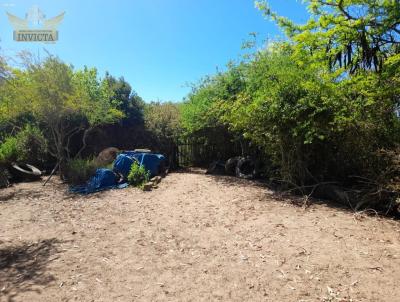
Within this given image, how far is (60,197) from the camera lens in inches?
295

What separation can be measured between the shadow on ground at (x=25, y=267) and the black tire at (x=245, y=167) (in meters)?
6.56

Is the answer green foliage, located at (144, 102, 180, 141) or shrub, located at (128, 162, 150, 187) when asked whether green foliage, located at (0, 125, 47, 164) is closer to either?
green foliage, located at (144, 102, 180, 141)

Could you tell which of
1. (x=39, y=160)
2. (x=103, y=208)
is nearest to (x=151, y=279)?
(x=103, y=208)

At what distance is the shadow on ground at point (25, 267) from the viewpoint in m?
3.19

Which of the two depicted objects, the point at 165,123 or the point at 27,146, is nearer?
the point at 27,146

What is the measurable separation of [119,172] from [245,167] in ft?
14.0

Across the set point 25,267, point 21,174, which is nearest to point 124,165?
point 21,174

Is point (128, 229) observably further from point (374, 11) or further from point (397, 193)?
point (374, 11)

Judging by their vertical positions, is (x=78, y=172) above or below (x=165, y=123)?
below

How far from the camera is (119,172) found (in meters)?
9.00

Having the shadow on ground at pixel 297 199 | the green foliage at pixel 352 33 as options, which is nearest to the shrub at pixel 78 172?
the shadow on ground at pixel 297 199

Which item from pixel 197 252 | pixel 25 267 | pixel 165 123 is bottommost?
pixel 25 267

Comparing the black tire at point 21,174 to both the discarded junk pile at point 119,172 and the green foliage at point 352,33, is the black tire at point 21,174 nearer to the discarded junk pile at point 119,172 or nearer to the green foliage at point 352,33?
the discarded junk pile at point 119,172

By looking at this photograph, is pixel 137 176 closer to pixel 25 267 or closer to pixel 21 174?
pixel 21 174
